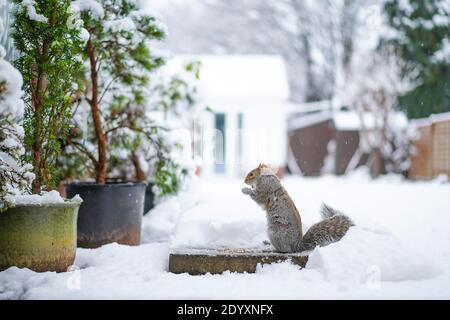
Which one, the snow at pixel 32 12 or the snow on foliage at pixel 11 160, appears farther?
the snow at pixel 32 12

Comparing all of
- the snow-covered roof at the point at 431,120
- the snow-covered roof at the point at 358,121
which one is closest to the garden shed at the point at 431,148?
the snow-covered roof at the point at 431,120

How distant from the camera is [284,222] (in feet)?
10.6

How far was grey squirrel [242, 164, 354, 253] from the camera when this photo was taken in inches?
127

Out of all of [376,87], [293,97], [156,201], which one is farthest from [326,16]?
[156,201]

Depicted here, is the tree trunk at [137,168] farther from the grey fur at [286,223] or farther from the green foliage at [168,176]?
the grey fur at [286,223]

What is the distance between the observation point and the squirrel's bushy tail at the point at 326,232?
128 inches

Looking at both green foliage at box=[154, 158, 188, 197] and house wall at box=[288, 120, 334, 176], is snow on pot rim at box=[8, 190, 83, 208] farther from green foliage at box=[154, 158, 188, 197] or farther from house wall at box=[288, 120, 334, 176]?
house wall at box=[288, 120, 334, 176]

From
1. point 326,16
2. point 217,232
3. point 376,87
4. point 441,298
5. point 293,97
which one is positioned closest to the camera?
point 441,298

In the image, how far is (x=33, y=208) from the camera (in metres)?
3.02

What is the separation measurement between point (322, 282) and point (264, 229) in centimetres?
111

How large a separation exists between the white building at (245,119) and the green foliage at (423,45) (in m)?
3.01

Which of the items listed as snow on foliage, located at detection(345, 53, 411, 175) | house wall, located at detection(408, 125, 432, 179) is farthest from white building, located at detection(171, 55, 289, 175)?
house wall, located at detection(408, 125, 432, 179)

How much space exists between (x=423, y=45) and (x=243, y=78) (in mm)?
4219

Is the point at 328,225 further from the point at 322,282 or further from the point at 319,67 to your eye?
the point at 319,67
